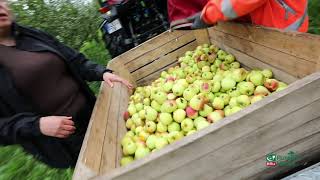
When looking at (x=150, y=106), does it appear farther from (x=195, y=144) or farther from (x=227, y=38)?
(x=195, y=144)

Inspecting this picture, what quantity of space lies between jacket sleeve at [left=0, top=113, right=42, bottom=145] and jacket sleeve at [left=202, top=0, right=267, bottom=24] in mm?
1250

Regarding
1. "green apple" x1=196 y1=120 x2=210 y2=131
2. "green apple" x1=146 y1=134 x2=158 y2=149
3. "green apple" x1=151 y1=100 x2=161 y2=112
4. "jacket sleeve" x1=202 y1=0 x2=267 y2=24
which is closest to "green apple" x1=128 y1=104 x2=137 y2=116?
"green apple" x1=151 y1=100 x2=161 y2=112

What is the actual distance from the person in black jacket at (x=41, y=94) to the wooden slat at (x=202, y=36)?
1343 mm

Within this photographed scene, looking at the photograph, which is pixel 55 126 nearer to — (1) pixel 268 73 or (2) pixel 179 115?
(2) pixel 179 115

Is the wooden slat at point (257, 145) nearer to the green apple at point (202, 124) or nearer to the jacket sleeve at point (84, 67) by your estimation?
the green apple at point (202, 124)

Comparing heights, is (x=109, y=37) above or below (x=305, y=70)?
above

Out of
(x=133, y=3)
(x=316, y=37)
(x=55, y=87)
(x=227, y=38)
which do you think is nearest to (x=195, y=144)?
(x=316, y=37)

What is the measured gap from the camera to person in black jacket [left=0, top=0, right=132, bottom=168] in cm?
195

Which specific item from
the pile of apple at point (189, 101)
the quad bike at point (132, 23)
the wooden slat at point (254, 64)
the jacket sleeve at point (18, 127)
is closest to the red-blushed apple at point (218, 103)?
the pile of apple at point (189, 101)

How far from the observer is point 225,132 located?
1.45 m

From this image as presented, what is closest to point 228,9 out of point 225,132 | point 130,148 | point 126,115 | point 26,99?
→ point 225,132

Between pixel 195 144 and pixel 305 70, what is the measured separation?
3.22 ft

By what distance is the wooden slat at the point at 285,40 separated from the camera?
1.90 m

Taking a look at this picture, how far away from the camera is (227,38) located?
307 cm
